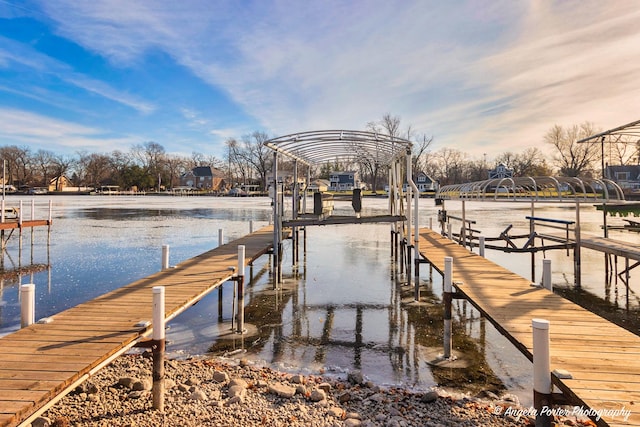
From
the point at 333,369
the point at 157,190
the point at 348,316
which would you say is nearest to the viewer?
the point at 333,369

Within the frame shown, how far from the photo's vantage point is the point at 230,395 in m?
4.27

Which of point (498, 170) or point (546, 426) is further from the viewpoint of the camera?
point (498, 170)

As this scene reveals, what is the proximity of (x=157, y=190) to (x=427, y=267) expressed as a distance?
284 feet

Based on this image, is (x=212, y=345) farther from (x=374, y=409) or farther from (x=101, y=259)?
(x=101, y=259)

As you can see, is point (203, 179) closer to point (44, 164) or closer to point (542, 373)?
point (44, 164)

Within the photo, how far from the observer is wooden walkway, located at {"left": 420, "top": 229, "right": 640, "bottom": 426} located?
2.79 meters

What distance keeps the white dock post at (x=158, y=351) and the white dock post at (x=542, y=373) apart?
11.7 ft

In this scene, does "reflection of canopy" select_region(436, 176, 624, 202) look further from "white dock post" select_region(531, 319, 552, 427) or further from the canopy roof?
"white dock post" select_region(531, 319, 552, 427)

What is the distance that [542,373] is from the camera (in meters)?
3.01

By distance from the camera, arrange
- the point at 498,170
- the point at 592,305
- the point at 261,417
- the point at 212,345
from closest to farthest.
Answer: the point at 261,417
the point at 212,345
the point at 592,305
the point at 498,170

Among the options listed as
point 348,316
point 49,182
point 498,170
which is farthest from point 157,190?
point 348,316

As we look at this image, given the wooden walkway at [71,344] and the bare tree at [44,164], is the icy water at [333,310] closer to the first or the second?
the wooden walkway at [71,344]

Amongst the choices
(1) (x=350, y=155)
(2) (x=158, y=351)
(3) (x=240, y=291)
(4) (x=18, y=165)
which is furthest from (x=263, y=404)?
(4) (x=18, y=165)

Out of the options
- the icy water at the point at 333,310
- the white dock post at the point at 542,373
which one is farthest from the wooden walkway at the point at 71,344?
the white dock post at the point at 542,373
